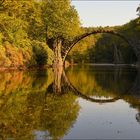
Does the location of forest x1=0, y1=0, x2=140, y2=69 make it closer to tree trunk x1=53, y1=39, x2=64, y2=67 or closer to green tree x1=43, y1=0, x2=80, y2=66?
green tree x1=43, y1=0, x2=80, y2=66

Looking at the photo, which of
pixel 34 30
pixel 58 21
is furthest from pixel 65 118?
pixel 34 30

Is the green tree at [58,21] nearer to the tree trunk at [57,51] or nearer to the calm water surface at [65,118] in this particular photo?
the tree trunk at [57,51]

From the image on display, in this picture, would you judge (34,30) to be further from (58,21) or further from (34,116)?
(34,116)

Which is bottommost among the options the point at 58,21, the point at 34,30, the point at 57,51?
the point at 57,51

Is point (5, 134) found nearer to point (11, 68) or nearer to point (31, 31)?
point (11, 68)

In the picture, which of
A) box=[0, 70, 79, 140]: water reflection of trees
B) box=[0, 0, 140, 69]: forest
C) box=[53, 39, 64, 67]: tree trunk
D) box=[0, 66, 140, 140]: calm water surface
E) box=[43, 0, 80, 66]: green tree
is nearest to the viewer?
box=[0, 66, 140, 140]: calm water surface

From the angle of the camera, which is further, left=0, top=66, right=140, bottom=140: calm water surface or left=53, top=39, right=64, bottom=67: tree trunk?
left=53, top=39, right=64, bottom=67: tree trunk

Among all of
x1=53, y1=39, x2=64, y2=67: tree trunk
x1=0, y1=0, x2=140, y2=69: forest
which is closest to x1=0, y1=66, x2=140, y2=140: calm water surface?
x1=0, y1=0, x2=140, y2=69: forest

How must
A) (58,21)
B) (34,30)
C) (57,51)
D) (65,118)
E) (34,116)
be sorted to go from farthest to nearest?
(57,51) → (34,30) → (58,21) → (34,116) → (65,118)

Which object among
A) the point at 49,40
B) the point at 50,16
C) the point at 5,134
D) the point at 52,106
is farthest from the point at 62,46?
the point at 5,134

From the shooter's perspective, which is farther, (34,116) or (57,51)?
(57,51)

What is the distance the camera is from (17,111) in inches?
569

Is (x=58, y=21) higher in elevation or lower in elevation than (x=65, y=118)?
higher

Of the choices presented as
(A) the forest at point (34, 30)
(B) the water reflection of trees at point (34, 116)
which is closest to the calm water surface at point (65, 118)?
(B) the water reflection of trees at point (34, 116)
